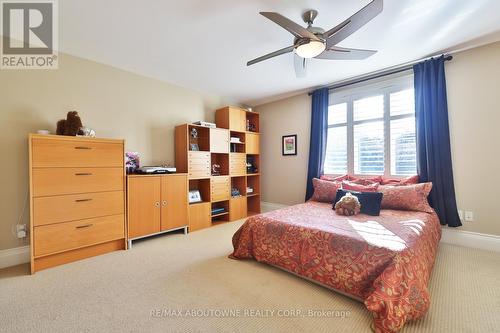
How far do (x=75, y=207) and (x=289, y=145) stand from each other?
→ 11.8 ft

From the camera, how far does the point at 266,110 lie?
16.3 ft

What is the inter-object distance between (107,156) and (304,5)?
2.69m

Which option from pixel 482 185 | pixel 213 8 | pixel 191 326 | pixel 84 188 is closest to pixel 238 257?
pixel 191 326

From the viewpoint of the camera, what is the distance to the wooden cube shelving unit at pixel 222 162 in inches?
146

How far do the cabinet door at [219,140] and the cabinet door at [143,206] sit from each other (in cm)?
119

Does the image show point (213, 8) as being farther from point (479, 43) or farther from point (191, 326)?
point (479, 43)

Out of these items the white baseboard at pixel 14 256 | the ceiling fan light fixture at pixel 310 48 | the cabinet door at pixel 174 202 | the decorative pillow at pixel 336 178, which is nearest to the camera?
the ceiling fan light fixture at pixel 310 48

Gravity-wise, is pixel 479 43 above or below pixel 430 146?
above

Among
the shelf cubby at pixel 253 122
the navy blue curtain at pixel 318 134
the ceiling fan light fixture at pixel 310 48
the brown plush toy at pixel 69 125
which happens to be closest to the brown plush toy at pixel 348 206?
the navy blue curtain at pixel 318 134

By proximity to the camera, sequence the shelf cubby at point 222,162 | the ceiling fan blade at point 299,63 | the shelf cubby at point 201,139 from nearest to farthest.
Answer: the ceiling fan blade at point 299,63, the shelf cubby at point 201,139, the shelf cubby at point 222,162

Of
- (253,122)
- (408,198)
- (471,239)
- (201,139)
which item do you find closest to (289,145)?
(253,122)

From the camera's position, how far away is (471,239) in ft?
9.12

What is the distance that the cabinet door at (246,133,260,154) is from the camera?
15.1ft

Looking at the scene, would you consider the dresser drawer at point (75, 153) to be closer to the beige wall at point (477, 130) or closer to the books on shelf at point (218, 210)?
the books on shelf at point (218, 210)
